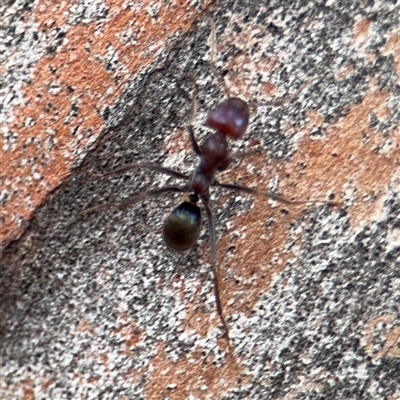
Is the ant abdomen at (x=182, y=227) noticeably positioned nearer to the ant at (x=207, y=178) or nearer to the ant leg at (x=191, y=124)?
the ant at (x=207, y=178)

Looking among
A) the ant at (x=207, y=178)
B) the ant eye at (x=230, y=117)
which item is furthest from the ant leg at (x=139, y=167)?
the ant eye at (x=230, y=117)

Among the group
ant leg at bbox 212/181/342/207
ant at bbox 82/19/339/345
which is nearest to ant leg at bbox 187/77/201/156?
ant at bbox 82/19/339/345

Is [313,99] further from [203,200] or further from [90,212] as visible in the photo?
[90,212]

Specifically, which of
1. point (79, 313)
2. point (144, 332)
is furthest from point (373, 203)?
point (79, 313)

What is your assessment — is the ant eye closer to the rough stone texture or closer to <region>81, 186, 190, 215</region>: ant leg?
the rough stone texture

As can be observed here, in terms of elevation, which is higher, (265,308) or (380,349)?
(265,308)

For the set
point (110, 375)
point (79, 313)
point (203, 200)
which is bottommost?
point (110, 375)
